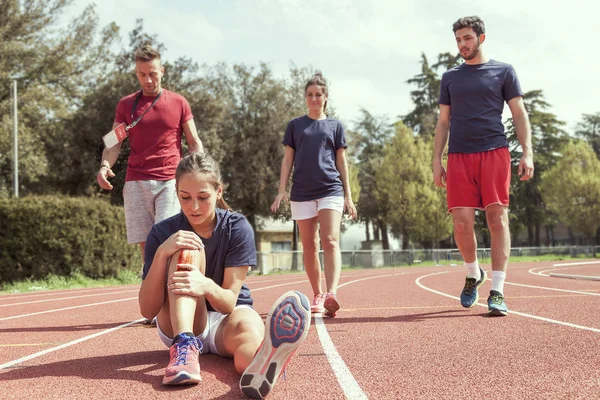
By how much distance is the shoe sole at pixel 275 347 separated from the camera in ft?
7.84

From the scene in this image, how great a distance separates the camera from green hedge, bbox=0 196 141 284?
1403 centimetres

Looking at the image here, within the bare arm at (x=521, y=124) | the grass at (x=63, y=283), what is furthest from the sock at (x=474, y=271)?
the grass at (x=63, y=283)

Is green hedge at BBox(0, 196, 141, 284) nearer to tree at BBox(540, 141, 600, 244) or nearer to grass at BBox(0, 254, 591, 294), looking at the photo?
grass at BBox(0, 254, 591, 294)

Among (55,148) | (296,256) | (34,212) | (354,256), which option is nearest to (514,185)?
(354,256)

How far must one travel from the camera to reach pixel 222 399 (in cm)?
242

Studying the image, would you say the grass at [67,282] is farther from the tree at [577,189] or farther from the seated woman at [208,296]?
the tree at [577,189]

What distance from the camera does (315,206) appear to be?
18.6ft

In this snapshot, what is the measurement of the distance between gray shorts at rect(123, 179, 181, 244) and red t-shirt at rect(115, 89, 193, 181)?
0.07m

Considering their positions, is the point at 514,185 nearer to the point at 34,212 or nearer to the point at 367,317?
the point at 34,212

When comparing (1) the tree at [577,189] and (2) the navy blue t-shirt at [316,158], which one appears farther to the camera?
(1) the tree at [577,189]

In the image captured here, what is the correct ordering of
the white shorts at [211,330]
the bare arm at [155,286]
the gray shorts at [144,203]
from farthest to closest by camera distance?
1. the gray shorts at [144,203]
2. the white shorts at [211,330]
3. the bare arm at [155,286]

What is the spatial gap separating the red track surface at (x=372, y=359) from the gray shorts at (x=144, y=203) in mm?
848

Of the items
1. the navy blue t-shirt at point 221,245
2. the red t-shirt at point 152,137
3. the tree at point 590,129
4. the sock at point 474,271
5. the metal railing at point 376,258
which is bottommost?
the metal railing at point 376,258

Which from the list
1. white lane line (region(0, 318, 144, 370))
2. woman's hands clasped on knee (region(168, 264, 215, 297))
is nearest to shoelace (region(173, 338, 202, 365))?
woman's hands clasped on knee (region(168, 264, 215, 297))
